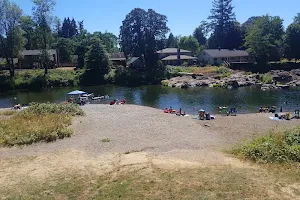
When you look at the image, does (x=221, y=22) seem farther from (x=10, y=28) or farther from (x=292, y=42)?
(x=10, y=28)

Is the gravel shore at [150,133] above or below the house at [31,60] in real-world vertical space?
below

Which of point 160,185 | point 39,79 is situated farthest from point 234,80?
point 160,185

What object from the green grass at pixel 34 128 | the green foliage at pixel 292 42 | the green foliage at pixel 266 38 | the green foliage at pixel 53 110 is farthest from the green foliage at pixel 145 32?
the green grass at pixel 34 128

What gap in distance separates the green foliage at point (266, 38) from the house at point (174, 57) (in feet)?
63.1

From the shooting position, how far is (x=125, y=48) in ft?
288

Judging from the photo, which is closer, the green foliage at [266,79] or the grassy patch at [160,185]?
the grassy patch at [160,185]

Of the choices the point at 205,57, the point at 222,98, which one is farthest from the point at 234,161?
the point at 205,57

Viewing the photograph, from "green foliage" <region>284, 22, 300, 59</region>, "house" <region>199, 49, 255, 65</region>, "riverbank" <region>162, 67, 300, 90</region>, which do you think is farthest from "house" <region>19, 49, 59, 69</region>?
"green foliage" <region>284, 22, 300, 59</region>

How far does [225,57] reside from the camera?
95.2 metres

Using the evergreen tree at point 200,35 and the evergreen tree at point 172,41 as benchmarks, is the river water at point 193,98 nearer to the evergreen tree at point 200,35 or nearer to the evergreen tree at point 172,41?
the evergreen tree at point 172,41

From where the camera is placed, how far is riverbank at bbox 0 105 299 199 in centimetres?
1365

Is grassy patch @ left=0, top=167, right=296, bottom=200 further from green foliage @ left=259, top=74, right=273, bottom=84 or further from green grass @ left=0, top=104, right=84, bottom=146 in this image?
green foliage @ left=259, top=74, right=273, bottom=84

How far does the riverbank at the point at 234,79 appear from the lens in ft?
225

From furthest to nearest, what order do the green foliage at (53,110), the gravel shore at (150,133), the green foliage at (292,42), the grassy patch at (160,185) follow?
the green foliage at (292,42)
the green foliage at (53,110)
the gravel shore at (150,133)
the grassy patch at (160,185)
